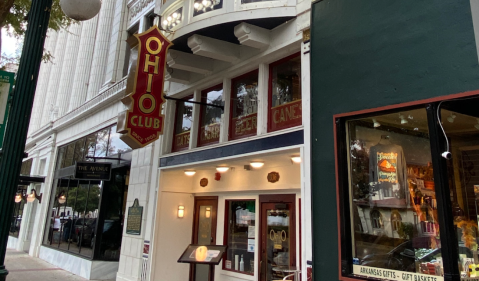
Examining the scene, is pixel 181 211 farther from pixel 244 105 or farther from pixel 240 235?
pixel 244 105

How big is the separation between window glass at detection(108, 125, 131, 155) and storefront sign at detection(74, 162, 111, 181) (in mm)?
624

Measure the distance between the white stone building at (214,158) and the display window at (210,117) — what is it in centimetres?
3

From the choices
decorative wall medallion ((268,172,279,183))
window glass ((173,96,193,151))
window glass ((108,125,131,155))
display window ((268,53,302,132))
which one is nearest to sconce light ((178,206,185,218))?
window glass ((173,96,193,151))

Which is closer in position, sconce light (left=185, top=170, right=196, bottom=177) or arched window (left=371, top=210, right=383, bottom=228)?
arched window (left=371, top=210, right=383, bottom=228)

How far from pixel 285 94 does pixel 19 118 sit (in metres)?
4.39

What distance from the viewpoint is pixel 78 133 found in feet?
49.4

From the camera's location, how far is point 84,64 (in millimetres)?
17469

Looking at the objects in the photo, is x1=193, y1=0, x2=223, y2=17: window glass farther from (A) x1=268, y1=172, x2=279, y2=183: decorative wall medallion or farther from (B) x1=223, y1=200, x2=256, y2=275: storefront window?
(B) x1=223, y1=200, x2=256, y2=275: storefront window

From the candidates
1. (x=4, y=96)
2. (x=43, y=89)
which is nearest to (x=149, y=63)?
(x=4, y=96)

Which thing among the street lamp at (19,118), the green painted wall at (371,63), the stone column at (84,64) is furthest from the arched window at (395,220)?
the stone column at (84,64)

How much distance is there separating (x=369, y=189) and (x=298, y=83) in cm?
244

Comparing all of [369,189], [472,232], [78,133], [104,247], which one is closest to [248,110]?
[369,189]

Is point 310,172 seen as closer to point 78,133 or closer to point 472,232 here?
point 472,232

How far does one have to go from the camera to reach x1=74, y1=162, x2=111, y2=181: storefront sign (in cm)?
1088
